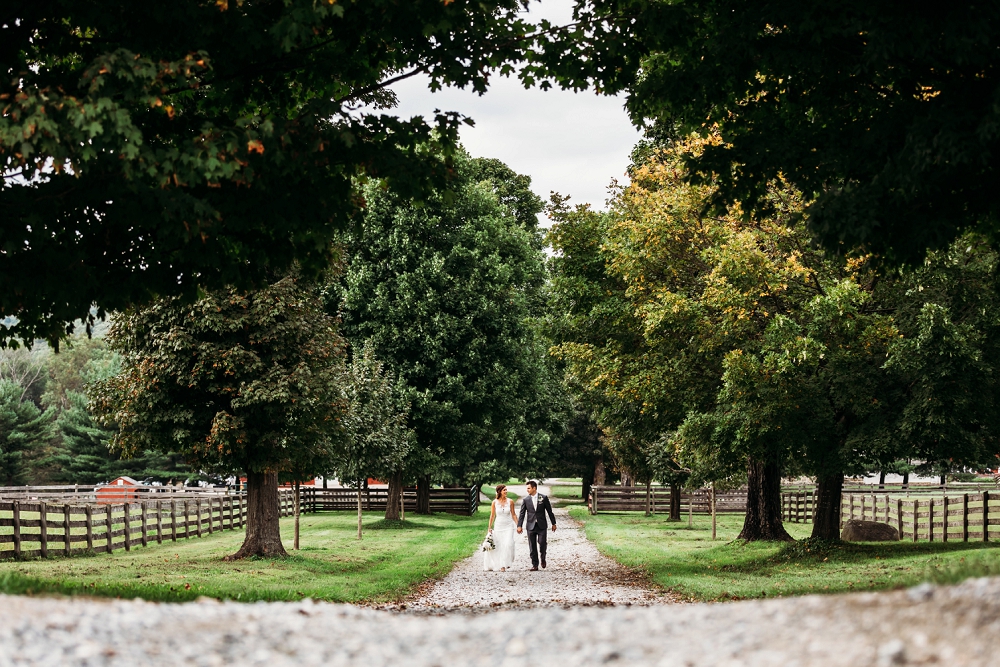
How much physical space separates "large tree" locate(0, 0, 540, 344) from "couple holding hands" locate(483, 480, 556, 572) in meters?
9.02

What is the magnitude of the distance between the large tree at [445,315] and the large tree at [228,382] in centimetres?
1418

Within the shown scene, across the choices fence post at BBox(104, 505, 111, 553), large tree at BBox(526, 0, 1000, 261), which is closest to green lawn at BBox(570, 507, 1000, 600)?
large tree at BBox(526, 0, 1000, 261)

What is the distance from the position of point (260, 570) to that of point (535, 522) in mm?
5555

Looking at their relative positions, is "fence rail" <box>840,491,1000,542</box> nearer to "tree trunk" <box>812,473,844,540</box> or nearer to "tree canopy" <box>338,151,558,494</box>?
"tree trunk" <box>812,473,844,540</box>

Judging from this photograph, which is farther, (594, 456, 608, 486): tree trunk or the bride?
(594, 456, 608, 486): tree trunk

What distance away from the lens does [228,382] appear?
801 inches

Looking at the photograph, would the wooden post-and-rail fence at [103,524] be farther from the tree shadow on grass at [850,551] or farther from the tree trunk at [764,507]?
the tree trunk at [764,507]

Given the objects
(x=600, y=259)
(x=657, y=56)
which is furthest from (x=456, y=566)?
(x=657, y=56)

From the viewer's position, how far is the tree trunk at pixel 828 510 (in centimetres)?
2148

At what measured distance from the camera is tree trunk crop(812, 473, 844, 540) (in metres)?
21.5

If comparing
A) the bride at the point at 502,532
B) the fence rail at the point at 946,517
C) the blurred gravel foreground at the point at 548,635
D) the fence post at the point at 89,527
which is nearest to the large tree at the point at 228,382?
the fence post at the point at 89,527

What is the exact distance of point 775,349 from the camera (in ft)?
57.5

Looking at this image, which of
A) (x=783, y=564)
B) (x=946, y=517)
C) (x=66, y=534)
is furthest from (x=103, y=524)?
(x=946, y=517)

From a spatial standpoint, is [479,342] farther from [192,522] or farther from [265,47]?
[265,47]
